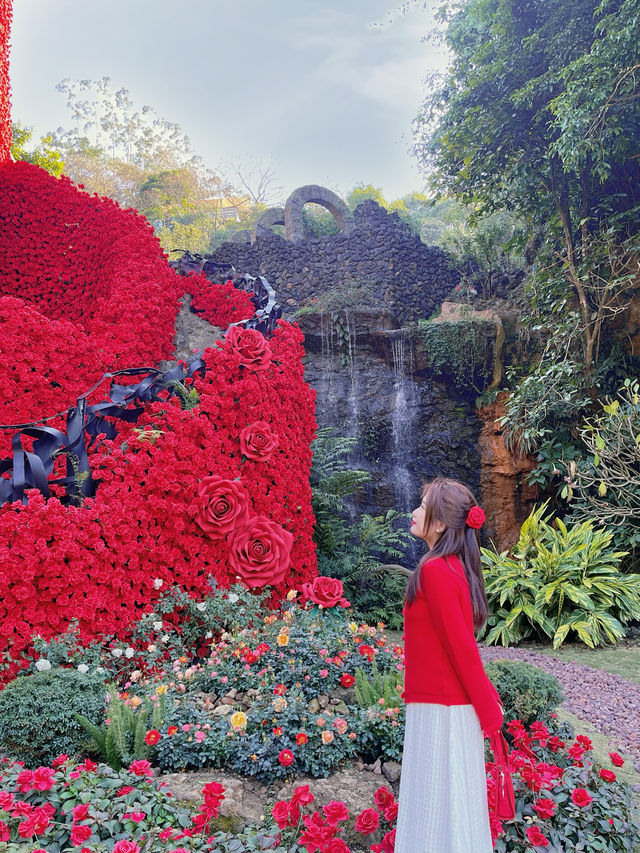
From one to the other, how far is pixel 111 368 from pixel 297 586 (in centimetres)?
238

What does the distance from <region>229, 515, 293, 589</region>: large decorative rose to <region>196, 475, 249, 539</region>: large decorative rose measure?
0.12 metres

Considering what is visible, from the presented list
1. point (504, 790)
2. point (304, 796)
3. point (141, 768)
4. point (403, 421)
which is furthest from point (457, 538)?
point (403, 421)

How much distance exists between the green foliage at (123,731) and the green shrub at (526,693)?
1522 mm

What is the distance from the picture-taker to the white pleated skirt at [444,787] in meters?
1.59

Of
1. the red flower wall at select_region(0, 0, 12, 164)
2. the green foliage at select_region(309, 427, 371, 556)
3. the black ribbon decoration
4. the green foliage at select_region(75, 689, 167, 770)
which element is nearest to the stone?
the green foliage at select_region(75, 689, 167, 770)

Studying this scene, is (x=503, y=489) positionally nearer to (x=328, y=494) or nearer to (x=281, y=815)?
(x=328, y=494)

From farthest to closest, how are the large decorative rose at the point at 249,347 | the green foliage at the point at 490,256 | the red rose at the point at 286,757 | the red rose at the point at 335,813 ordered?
the green foliage at the point at 490,256, the large decorative rose at the point at 249,347, the red rose at the point at 286,757, the red rose at the point at 335,813

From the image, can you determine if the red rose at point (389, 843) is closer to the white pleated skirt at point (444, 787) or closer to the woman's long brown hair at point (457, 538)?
the white pleated skirt at point (444, 787)

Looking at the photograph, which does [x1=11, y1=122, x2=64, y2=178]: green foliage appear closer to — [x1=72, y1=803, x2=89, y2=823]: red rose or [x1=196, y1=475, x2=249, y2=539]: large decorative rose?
[x1=196, y1=475, x2=249, y2=539]: large decorative rose

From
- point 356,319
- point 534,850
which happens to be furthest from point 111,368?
point 356,319

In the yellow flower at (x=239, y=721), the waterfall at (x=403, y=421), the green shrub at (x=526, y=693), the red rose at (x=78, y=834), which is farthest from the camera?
the waterfall at (x=403, y=421)

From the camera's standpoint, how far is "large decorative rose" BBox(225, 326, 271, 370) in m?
3.95

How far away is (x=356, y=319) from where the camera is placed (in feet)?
33.6

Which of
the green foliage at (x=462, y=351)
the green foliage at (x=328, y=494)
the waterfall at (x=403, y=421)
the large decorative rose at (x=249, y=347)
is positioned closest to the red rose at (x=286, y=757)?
the large decorative rose at (x=249, y=347)
